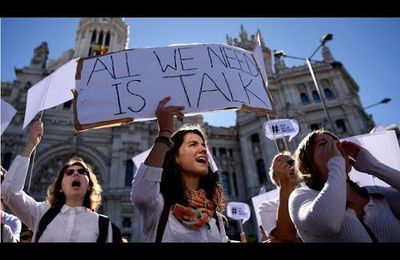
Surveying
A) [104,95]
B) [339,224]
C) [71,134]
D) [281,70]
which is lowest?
[339,224]

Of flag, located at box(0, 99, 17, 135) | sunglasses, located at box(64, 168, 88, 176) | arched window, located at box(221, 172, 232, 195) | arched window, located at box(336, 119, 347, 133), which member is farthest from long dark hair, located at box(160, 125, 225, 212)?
arched window, located at box(336, 119, 347, 133)

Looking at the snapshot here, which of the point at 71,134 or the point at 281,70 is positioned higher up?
the point at 281,70

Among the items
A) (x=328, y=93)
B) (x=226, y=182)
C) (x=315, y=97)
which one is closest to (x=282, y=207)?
(x=226, y=182)

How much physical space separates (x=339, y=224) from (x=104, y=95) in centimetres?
262

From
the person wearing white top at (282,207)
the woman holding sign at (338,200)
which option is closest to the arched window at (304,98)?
the person wearing white top at (282,207)

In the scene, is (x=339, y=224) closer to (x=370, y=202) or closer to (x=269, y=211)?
(x=370, y=202)

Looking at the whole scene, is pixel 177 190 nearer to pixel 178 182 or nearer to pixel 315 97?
pixel 178 182

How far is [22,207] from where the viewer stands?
2658mm

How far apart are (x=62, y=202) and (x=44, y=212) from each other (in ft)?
0.59

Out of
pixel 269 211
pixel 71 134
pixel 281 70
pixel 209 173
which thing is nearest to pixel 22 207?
pixel 209 173

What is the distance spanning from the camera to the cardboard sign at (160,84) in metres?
3.06

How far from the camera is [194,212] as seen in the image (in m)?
2.35
